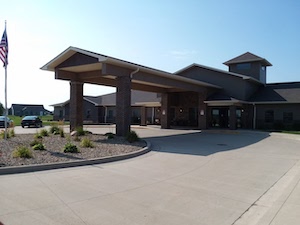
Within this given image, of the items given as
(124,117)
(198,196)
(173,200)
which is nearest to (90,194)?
(173,200)

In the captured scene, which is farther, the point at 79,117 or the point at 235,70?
the point at 235,70

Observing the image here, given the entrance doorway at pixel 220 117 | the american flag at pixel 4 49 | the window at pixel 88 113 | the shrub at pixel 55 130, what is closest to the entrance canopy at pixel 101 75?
the shrub at pixel 55 130

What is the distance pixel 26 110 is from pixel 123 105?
300ft

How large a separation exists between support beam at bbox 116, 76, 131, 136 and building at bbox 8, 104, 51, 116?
295 feet

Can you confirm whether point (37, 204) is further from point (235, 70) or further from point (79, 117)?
point (235, 70)

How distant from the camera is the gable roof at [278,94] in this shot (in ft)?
94.0

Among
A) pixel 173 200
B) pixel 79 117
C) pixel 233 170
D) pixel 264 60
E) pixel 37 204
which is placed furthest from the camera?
pixel 264 60

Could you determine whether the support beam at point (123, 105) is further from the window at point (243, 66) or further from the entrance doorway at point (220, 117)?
the window at point (243, 66)

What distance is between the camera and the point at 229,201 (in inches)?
235

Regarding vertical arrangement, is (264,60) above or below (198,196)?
above

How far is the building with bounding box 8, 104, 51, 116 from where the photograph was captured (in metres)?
97.9

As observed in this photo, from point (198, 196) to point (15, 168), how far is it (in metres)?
5.22

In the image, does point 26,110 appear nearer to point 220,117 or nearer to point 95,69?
point 220,117

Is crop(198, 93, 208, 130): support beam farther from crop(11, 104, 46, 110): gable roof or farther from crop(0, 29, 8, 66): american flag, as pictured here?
crop(11, 104, 46, 110): gable roof
